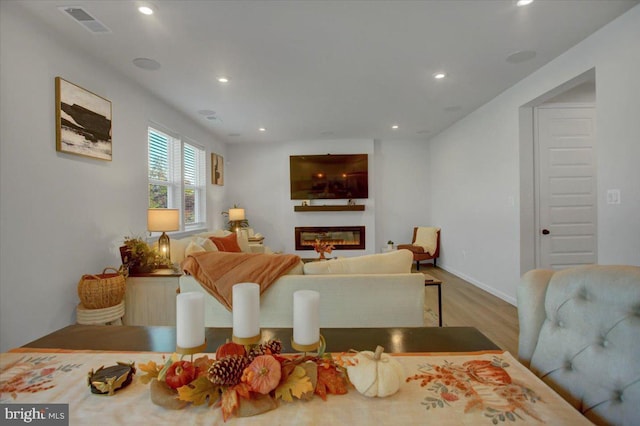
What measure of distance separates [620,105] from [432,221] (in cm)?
406

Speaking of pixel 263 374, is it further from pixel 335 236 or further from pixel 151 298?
pixel 335 236

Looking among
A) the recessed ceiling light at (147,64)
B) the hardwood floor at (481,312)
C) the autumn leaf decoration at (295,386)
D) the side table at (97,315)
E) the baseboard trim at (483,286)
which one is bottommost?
the hardwood floor at (481,312)

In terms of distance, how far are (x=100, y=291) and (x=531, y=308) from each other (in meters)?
2.83

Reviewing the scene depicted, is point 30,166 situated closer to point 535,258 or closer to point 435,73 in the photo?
point 435,73

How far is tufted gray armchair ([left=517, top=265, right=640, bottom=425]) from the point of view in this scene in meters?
0.69

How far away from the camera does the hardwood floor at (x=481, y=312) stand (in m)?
2.75

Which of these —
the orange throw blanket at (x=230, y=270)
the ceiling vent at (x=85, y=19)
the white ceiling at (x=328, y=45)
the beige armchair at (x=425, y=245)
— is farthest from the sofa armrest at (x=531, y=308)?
the beige armchair at (x=425, y=245)

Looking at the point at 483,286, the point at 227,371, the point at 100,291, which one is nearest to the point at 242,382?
the point at 227,371

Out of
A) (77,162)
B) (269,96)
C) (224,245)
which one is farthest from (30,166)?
(269,96)

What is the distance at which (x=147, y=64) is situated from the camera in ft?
9.51

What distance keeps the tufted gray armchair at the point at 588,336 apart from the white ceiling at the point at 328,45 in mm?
2051

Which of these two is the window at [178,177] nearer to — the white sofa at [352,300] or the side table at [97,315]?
the side table at [97,315]

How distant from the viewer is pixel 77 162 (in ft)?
8.57

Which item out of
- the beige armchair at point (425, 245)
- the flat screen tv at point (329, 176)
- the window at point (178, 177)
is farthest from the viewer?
the flat screen tv at point (329, 176)
